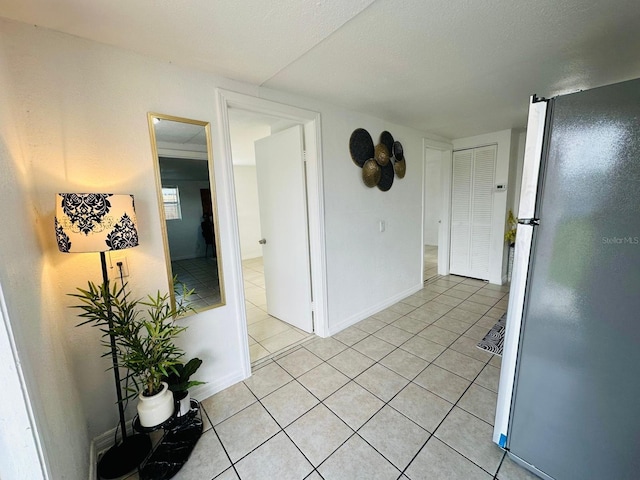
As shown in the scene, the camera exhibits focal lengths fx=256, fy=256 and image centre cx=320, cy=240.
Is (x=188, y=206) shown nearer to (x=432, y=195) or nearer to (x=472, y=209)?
(x=472, y=209)

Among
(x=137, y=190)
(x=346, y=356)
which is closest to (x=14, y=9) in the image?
(x=137, y=190)

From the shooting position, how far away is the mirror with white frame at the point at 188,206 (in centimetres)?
159

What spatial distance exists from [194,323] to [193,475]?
81cm

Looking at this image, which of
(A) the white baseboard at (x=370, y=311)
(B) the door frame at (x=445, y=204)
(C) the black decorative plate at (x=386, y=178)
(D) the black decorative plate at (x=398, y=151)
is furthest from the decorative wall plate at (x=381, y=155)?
(A) the white baseboard at (x=370, y=311)

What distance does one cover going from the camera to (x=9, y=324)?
72cm

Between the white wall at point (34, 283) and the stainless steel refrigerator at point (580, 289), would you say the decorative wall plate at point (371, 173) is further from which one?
the white wall at point (34, 283)

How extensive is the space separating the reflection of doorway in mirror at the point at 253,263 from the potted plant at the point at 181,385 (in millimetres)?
734

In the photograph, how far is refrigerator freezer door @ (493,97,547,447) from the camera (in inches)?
43.9

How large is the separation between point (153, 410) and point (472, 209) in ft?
14.6

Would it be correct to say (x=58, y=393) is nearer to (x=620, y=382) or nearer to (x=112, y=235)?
(x=112, y=235)

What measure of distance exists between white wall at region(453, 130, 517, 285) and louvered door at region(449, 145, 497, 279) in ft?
0.21

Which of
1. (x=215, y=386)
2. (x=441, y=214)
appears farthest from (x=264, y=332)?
(x=441, y=214)

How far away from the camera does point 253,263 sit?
233 inches

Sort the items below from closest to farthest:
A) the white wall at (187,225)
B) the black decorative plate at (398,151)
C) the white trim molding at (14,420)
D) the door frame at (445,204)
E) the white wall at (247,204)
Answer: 1. the white trim molding at (14,420)
2. the white wall at (187,225)
3. the black decorative plate at (398,151)
4. the door frame at (445,204)
5. the white wall at (247,204)
